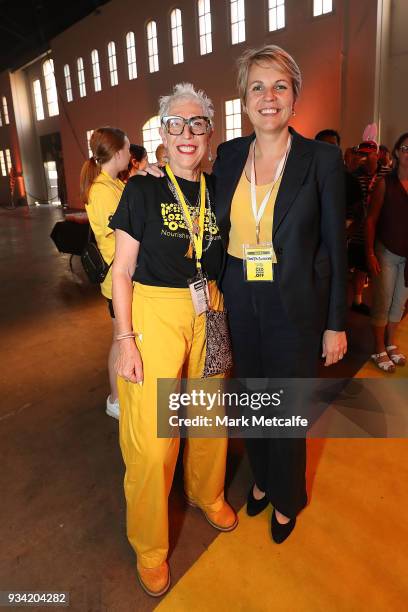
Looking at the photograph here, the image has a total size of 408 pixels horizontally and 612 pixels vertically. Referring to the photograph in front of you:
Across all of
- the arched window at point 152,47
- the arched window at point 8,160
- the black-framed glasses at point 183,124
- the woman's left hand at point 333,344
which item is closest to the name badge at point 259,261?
the woman's left hand at point 333,344

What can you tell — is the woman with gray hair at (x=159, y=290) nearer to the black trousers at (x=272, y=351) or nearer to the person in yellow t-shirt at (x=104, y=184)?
the black trousers at (x=272, y=351)

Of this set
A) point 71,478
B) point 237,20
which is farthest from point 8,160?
point 71,478

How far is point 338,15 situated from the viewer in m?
8.73

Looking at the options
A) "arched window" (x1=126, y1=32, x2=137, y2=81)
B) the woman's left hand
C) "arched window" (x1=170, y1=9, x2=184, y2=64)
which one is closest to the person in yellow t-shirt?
the woman's left hand

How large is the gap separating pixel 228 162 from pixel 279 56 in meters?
0.39

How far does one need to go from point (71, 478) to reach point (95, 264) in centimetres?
116

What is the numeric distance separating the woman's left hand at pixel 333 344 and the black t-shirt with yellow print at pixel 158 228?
553 millimetres

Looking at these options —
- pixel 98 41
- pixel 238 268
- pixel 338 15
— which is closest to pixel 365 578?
pixel 238 268

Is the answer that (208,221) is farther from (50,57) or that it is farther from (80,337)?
(50,57)

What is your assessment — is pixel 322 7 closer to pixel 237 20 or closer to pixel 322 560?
pixel 237 20

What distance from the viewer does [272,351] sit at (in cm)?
163

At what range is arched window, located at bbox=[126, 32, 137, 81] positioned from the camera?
13.8m

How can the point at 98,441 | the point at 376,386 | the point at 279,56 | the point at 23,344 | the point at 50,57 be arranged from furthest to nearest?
1. the point at 50,57
2. the point at 23,344
3. the point at 376,386
4. the point at 98,441
5. the point at 279,56

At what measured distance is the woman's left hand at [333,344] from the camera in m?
1.59
